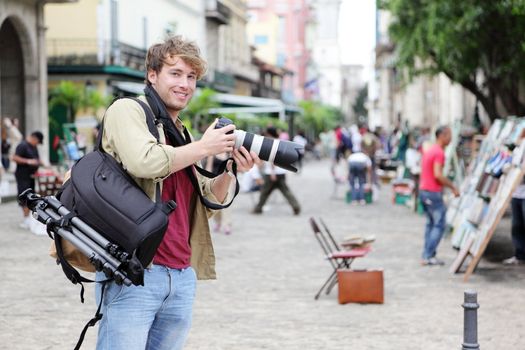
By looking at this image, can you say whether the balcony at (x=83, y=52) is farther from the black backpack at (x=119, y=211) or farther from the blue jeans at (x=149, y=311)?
the black backpack at (x=119, y=211)

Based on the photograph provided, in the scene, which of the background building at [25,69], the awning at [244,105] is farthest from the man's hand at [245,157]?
the awning at [244,105]

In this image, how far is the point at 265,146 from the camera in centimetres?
421

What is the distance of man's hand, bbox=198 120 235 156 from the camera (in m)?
4.05

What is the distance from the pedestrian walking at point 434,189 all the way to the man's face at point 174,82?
882 cm

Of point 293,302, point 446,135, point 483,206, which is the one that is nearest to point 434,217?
point 483,206

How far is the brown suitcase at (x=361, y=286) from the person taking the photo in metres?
10.1

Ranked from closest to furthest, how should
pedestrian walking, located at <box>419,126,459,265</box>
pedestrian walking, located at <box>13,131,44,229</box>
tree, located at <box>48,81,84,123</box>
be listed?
pedestrian walking, located at <box>419,126,459,265</box>, pedestrian walking, located at <box>13,131,44,229</box>, tree, located at <box>48,81,84,123</box>

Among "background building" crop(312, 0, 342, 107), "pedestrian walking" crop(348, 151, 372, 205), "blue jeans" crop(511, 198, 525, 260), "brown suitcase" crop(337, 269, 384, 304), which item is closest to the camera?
"brown suitcase" crop(337, 269, 384, 304)

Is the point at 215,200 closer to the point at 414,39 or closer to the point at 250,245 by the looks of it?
the point at 250,245

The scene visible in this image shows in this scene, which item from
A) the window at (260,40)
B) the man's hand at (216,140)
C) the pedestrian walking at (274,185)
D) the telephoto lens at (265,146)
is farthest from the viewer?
the window at (260,40)

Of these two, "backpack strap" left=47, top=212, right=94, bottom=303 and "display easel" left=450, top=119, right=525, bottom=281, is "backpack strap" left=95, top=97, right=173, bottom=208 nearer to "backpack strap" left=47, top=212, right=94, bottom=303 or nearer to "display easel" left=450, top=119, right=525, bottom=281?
"backpack strap" left=47, top=212, right=94, bottom=303

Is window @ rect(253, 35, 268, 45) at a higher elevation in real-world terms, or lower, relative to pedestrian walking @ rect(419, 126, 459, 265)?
higher

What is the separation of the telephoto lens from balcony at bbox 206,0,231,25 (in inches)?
2183

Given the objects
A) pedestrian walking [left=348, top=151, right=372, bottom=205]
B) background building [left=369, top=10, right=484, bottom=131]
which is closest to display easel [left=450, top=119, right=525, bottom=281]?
pedestrian walking [left=348, top=151, right=372, bottom=205]
